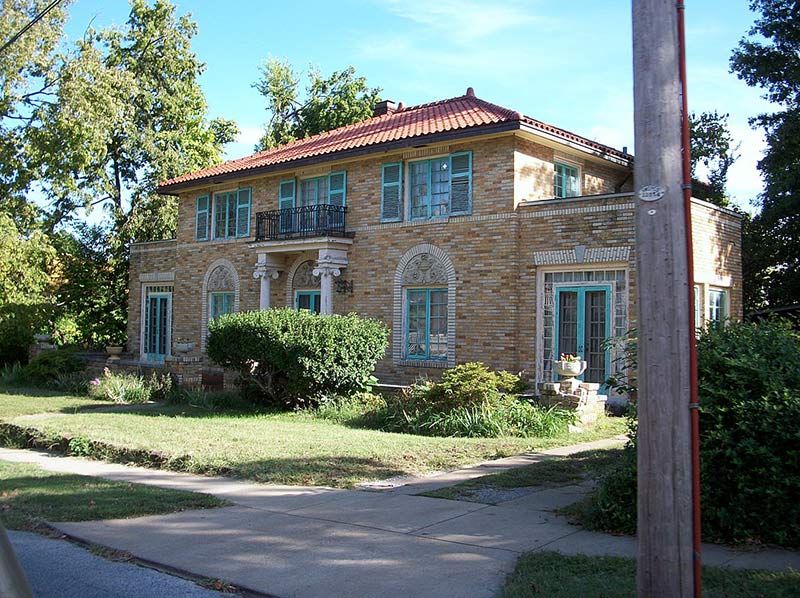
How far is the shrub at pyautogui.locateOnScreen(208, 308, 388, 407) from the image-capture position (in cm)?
1492

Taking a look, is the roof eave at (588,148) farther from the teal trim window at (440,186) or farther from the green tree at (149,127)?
the green tree at (149,127)

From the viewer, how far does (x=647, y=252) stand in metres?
4.43

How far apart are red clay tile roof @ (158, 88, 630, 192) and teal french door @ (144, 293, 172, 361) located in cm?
392

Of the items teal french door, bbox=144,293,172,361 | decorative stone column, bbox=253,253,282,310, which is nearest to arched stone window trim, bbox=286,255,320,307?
decorative stone column, bbox=253,253,282,310

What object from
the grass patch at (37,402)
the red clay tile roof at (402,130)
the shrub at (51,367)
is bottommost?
the grass patch at (37,402)

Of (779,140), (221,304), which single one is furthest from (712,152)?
(221,304)

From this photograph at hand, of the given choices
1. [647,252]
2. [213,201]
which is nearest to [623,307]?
[647,252]

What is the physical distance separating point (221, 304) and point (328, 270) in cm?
539

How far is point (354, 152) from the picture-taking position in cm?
1969

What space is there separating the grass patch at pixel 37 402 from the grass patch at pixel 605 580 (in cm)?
1222

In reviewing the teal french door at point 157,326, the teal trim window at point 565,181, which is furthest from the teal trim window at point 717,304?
the teal french door at point 157,326

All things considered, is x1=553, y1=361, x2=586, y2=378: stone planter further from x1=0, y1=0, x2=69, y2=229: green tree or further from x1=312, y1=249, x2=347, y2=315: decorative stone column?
x1=0, y1=0, x2=69, y2=229: green tree

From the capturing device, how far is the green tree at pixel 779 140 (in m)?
20.7

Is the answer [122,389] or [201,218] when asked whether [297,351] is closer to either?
[122,389]
